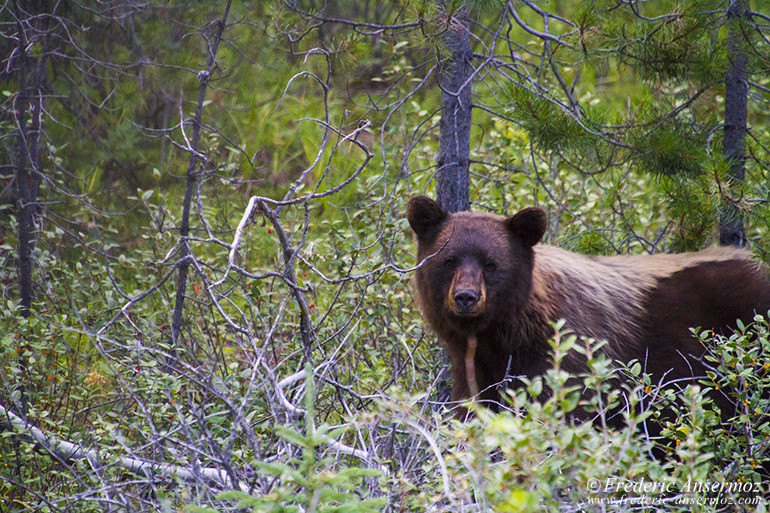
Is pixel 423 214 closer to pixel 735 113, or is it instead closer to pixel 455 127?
pixel 455 127

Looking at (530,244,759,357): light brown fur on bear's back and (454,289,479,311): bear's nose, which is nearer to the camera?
(454,289,479,311): bear's nose

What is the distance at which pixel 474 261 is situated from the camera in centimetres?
Answer: 417

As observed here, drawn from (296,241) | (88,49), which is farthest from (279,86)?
(296,241)

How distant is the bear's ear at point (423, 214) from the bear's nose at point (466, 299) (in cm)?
62

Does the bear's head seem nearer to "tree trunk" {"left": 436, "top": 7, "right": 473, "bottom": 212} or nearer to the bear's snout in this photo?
the bear's snout

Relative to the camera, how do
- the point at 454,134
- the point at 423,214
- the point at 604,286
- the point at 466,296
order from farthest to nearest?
1. the point at 454,134
2. the point at 604,286
3. the point at 423,214
4. the point at 466,296

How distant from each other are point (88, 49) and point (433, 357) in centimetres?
486

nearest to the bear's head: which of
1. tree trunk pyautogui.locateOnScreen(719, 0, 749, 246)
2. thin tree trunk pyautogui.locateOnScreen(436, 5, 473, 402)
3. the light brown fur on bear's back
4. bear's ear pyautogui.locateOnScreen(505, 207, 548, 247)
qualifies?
bear's ear pyautogui.locateOnScreen(505, 207, 548, 247)

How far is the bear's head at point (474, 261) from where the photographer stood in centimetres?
413

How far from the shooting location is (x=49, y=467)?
13.8 ft

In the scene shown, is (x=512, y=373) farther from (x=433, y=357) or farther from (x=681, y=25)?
(x=681, y=25)

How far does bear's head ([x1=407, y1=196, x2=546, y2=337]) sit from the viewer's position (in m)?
4.13

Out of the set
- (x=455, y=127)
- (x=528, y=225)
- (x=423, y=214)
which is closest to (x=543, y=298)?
(x=528, y=225)

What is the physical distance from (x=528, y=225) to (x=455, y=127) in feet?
2.68
